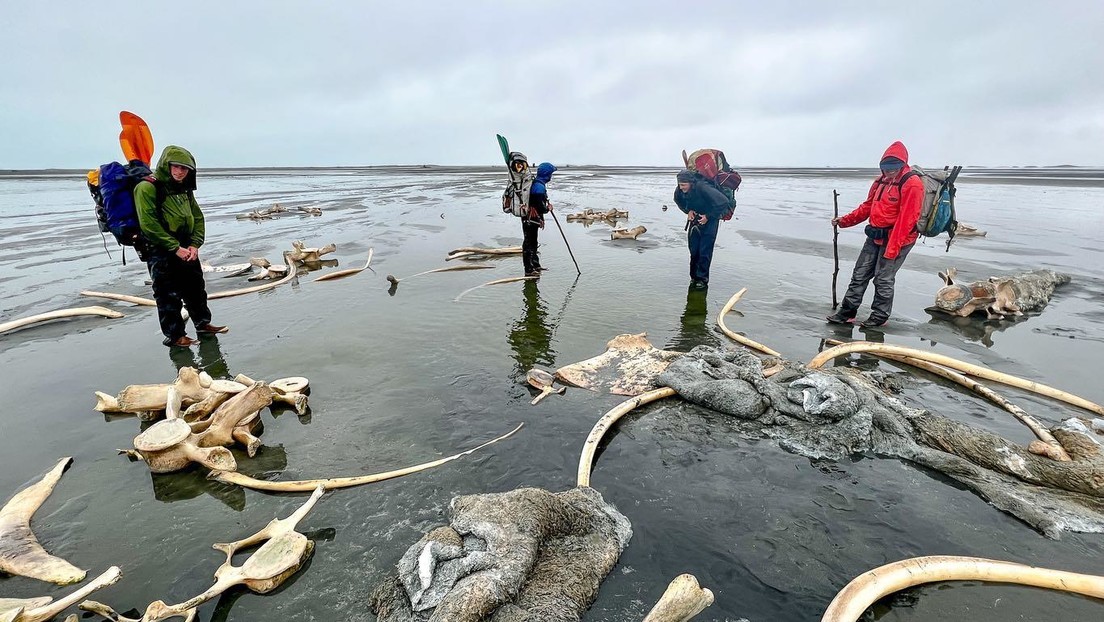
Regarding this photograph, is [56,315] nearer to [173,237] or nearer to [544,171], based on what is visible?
[173,237]

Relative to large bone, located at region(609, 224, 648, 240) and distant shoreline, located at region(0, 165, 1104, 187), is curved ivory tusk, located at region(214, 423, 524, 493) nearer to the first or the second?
large bone, located at region(609, 224, 648, 240)

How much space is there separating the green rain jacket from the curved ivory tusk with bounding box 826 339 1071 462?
9656 mm

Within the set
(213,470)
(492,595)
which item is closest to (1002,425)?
(492,595)

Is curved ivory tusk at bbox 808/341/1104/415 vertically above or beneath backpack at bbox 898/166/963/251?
beneath

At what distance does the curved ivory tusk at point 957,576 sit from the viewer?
2520 mm

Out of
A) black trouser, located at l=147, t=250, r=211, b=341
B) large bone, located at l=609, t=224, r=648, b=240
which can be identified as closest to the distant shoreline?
large bone, located at l=609, t=224, r=648, b=240

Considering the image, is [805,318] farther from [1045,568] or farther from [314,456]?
[314,456]

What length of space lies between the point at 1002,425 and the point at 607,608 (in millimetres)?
4739

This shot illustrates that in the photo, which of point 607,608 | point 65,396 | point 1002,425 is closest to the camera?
point 607,608

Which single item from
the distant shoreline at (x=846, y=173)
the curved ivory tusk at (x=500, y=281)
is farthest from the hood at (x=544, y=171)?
the distant shoreline at (x=846, y=173)

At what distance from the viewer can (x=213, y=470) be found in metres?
3.68

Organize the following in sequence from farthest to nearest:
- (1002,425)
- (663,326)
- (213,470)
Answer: (663,326) → (1002,425) → (213,470)

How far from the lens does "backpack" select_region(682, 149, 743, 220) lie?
862cm

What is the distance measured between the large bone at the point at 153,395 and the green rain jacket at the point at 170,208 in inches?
95.3
